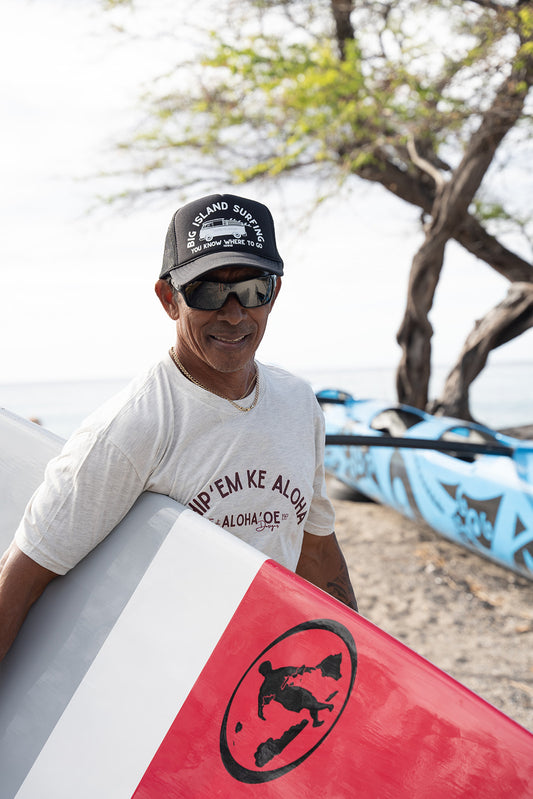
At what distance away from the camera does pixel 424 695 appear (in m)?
1.42

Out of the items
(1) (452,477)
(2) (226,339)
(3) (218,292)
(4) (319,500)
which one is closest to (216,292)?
(3) (218,292)

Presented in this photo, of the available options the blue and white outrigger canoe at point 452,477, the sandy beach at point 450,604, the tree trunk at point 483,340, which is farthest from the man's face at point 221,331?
the tree trunk at point 483,340

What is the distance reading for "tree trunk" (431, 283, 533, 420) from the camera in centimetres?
929

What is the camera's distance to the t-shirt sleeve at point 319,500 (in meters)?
1.75

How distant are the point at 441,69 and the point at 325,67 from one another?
143 centimetres

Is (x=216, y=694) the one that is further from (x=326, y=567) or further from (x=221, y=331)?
(x=221, y=331)

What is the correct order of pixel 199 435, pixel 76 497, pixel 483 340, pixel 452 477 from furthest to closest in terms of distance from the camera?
pixel 483 340, pixel 452 477, pixel 199 435, pixel 76 497

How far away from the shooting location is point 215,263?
4.58 feet

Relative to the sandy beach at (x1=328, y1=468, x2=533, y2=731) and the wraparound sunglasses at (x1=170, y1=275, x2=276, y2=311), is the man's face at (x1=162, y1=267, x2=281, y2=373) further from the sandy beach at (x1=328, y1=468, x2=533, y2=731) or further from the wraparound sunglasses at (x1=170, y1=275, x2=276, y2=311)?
the sandy beach at (x1=328, y1=468, x2=533, y2=731)

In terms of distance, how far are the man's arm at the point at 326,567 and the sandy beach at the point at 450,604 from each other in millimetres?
1846

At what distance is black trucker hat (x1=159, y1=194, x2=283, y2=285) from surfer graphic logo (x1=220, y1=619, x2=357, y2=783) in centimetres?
85

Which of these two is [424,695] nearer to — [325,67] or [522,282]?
[325,67]

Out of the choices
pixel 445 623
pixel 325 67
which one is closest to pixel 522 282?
pixel 325 67

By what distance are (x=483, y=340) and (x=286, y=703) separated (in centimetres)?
896
